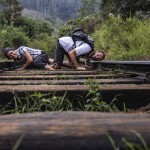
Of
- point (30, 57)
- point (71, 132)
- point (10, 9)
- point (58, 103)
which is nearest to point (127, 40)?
point (30, 57)

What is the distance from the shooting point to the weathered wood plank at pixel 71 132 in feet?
3.61

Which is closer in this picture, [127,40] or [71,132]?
[71,132]

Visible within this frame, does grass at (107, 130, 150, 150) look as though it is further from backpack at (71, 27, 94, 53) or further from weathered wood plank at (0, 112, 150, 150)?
backpack at (71, 27, 94, 53)

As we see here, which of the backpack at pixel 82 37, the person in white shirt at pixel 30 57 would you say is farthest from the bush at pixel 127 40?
the person in white shirt at pixel 30 57

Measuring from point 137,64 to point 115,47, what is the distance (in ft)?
22.2

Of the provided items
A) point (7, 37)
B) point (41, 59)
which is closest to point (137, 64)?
point (41, 59)

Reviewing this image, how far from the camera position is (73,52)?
247 inches

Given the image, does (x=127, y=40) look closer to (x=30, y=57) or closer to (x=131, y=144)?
(x=30, y=57)

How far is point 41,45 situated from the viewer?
23.1 meters

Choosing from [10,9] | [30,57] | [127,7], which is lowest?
[30,57]

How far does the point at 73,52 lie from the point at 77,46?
253 mm

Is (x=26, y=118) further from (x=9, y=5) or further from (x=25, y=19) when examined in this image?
(x=9, y=5)

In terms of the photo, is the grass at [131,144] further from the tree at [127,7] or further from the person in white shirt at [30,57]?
the tree at [127,7]

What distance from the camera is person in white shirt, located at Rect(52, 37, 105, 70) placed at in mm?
6277
